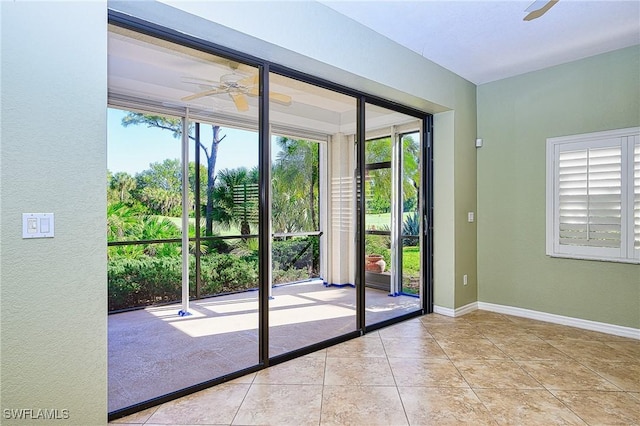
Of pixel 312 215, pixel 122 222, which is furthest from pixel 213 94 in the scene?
pixel 122 222

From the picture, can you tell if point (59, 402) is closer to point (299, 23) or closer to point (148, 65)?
point (299, 23)

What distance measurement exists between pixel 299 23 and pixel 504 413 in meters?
2.93

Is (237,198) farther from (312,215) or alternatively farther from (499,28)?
(499,28)

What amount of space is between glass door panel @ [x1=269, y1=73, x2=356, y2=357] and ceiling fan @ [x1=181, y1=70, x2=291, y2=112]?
28 centimetres

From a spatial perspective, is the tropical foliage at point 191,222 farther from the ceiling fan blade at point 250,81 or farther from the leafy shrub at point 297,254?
the ceiling fan blade at point 250,81

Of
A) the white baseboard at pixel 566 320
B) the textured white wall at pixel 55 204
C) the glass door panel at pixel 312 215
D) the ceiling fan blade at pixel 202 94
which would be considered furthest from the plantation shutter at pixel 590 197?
the textured white wall at pixel 55 204

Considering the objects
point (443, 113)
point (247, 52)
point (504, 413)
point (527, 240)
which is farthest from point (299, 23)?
point (527, 240)

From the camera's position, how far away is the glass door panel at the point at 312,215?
12.7 ft

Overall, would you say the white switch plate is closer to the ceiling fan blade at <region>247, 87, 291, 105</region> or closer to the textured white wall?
the textured white wall

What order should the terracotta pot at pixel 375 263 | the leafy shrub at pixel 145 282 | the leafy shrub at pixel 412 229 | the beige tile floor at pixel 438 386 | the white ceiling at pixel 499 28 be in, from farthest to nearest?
the leafy shrub at pixel 412 229 < the leafy shrub at pixel 145 282 < the terracotta pot at pixel 375 263 < the white ceiling at pixel 499 28 < the beige tile floor at pixel 438 386

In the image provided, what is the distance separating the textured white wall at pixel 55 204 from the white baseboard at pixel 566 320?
13.6 feet

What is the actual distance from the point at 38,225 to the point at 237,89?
2.15 m

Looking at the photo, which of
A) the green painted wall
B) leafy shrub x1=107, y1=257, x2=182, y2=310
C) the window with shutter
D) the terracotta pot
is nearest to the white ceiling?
the green painted wall

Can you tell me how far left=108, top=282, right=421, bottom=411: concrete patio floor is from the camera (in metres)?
2.71
